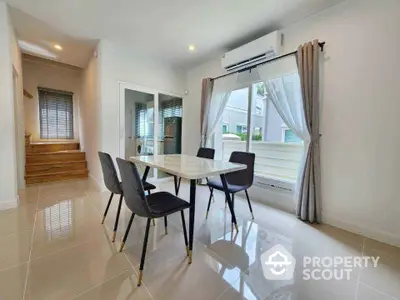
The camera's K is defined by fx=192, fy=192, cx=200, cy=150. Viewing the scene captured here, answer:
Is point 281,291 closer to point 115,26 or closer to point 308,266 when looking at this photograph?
point 308,266

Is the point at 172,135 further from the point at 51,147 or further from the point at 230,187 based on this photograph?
the point at 51,147

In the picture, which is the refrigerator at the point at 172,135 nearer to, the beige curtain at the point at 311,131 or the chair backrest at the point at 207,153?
the chair backrest at the point at 207,153

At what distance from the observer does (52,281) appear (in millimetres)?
1354

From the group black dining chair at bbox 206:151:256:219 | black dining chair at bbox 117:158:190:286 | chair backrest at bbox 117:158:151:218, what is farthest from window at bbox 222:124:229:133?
chair backrest at bbox 117:158:151:218

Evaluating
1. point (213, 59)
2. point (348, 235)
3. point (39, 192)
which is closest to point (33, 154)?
point (39, 192)

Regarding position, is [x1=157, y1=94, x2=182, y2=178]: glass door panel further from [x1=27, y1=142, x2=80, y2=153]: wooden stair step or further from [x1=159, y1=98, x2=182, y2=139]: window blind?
[x1=27, y1=142, x2=80, y2=153]: wooden stair step

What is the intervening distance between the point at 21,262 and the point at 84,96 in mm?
4257

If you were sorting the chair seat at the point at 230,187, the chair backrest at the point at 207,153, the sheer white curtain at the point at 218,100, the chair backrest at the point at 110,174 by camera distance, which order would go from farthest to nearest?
1. the sheer white curtain at the point at 218,100
2. the chair backrest at the point at 207,153
3. the chair seat at the point at 230,187
4. the chair backrest at the point at 110,174

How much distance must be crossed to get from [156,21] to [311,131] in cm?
261

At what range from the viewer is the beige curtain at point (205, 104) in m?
3.89

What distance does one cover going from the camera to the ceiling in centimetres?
237

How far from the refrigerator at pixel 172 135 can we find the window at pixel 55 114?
3328 mm

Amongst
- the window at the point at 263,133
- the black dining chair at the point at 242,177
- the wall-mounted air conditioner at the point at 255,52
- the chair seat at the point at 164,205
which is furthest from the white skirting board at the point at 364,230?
the wall-mounted air conditioner at the point at 255,52

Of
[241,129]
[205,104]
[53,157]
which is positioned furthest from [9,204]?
[241,129]
